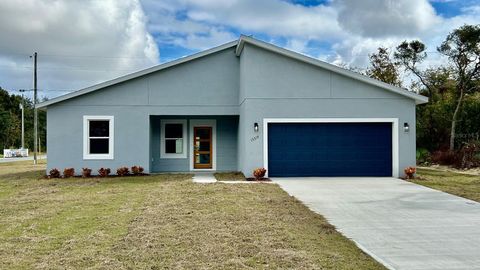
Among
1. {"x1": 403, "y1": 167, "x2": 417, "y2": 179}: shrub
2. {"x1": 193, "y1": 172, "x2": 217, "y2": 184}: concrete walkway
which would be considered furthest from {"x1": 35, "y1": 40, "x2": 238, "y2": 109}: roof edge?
{"x1": 403, "y1": 167, "x2": 417, "y2": 179}: shrub

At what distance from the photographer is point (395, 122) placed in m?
15.6

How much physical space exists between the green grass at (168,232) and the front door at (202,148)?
6676 millimetres

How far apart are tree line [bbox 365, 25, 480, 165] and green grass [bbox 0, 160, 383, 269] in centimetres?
1495

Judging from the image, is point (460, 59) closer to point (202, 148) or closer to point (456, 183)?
point (456, 183)

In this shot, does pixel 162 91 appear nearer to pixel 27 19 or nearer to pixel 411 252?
pixel 27 19

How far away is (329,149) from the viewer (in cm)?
1566

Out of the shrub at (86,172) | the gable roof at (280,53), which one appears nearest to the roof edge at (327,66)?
the gable roof at (280,53)

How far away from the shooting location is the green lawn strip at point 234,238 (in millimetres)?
5309

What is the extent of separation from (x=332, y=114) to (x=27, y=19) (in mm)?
15694

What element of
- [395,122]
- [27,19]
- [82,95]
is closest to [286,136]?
[395,122]

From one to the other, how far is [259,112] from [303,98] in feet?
5.70

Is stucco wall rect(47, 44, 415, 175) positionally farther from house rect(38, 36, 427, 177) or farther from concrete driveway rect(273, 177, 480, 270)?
concrete driveway rect(273, 177, 480, 270)

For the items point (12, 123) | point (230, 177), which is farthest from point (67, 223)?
point (12, 123)

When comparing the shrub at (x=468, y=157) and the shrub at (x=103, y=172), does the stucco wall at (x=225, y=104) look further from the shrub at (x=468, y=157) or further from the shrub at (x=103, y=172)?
the shrub at (x=468, y=157)
